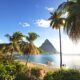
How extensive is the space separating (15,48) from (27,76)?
27375 millimetres

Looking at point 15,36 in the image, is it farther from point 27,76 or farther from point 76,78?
point 76,78

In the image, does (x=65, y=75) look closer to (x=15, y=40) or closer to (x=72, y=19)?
(x=72, y=19)

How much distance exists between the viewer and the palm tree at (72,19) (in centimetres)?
2287

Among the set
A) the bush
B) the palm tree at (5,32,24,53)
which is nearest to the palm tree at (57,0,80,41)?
the bush

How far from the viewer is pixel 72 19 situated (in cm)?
2339

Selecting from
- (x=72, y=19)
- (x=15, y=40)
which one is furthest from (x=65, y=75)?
(x=15, y=40)

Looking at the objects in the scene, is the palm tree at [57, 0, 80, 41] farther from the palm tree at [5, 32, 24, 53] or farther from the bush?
the palm tree at [5, 32, 24, 53]

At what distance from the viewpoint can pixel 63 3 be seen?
2445 cm

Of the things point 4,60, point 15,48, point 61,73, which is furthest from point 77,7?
point 15,48

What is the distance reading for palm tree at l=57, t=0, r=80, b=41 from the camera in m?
22.9

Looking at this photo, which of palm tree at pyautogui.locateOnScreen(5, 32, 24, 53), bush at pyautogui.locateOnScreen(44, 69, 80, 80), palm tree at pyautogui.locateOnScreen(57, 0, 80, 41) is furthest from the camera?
palm tree at pyautogui.locateOnScreen(5, 32, 24, 53)

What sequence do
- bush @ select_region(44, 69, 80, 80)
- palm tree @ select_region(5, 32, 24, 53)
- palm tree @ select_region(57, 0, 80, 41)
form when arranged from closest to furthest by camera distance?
bush @ select_region(44, 69, 80, 80) → palm tree @ select_region(57, 0, 80, 41) → palm tree @ select_region(5, 32, 24, 53)

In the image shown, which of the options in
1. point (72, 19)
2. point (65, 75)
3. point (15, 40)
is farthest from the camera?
point (15, 40)

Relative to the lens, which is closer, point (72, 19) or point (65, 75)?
point (65, 75)
